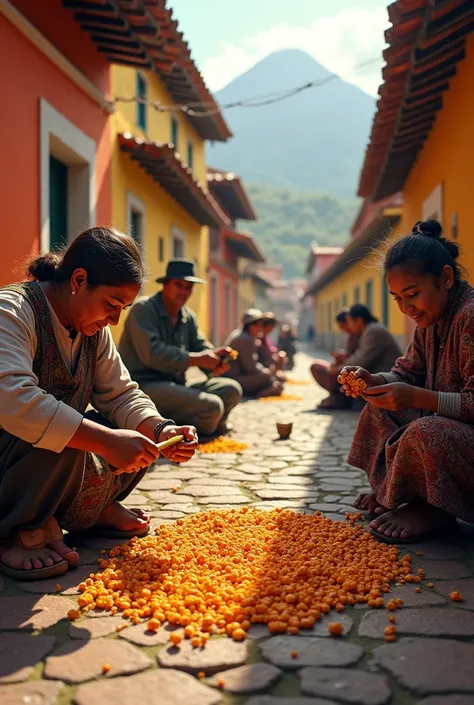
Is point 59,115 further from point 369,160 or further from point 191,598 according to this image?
point 191,598

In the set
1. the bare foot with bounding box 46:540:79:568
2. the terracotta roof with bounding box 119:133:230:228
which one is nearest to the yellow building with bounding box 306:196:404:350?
the bare foot with bounding box 46:540:79:568

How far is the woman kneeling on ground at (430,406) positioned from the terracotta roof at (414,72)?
2711 millimetres

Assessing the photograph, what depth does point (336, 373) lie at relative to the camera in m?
8.59

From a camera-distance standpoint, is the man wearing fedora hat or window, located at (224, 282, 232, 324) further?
window, located at (224, 282, 232, 324)

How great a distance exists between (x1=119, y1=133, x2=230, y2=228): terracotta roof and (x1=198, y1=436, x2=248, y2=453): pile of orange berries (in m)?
5.19

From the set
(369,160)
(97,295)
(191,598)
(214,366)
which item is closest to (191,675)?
(191,598)

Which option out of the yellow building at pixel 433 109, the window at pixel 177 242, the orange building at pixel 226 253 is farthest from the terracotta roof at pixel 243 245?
the yellow building at pixel 433 109

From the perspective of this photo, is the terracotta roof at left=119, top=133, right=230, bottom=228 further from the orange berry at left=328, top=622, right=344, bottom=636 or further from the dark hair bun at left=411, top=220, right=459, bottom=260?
the orange berry at left=328, top=622, right=344, bottom=636

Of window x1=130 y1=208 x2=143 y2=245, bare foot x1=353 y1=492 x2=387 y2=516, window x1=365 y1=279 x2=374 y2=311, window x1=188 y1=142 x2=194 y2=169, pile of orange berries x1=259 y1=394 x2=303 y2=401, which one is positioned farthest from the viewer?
window x1=365 y1=279 x2=374 y2=311

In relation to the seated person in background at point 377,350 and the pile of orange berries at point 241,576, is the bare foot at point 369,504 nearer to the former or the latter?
the pile of orange berries at point 241,576

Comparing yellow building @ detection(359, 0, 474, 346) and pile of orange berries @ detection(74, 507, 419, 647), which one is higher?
yellow building @ detection(359, 0, 474, 346)

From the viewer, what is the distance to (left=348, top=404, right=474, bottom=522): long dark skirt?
2848mm

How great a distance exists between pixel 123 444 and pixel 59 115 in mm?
5405

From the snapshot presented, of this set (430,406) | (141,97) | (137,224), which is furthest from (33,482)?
(141,97)
